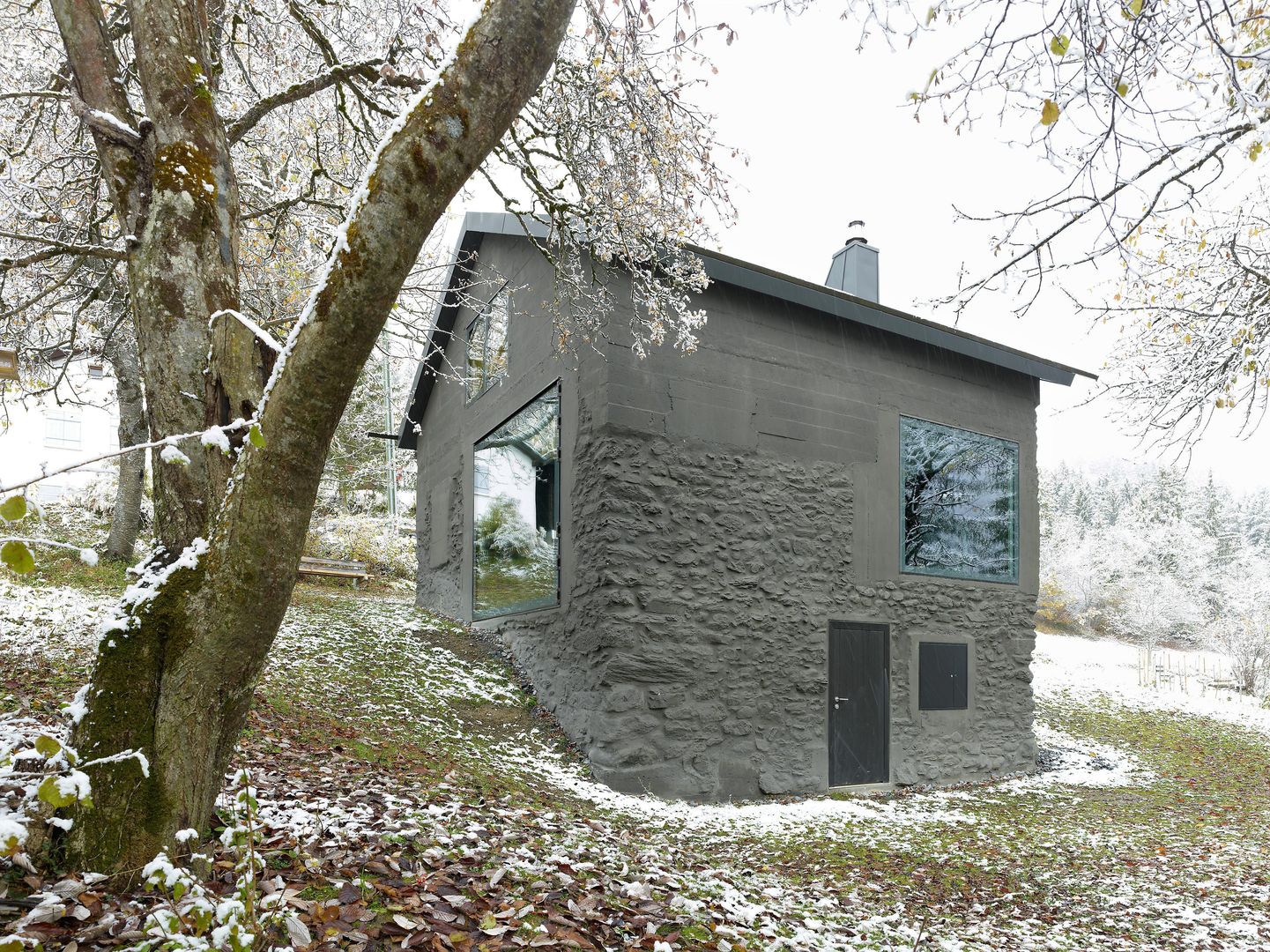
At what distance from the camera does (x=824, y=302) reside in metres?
8.38

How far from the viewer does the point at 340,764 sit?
5.03 metres

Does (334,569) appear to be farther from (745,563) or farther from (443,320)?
(745,563)

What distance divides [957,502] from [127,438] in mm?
10702

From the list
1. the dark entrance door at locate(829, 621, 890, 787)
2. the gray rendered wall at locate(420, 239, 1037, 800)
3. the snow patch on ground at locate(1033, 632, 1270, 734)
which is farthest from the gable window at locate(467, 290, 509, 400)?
the snow patch on ground at locate(1033, 632, 1270, 734)

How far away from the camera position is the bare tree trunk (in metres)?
9.80

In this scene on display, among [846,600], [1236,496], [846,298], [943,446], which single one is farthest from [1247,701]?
[1236,496]

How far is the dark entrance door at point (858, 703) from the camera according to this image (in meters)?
8.23

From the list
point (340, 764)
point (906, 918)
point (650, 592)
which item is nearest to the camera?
point (906, 918)

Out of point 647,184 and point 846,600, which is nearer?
point 647,184

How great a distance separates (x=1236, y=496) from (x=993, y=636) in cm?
5525

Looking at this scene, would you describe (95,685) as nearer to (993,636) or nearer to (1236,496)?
(993,636)

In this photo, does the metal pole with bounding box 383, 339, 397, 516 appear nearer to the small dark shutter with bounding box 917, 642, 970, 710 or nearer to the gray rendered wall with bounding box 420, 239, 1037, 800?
the gray rendered wall with bounding box 420, 239, 1037, 800

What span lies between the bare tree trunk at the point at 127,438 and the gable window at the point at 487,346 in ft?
13.5

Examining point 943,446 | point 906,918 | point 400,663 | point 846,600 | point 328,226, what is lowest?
point 906,918
